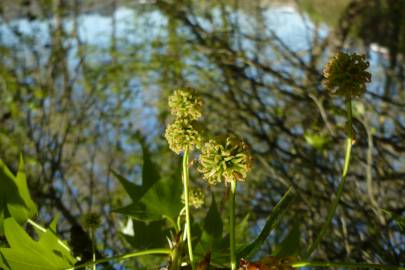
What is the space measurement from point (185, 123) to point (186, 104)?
2cm

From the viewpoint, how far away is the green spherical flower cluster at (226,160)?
339mm

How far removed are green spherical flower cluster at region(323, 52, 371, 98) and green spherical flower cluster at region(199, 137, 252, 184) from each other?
0.10 m

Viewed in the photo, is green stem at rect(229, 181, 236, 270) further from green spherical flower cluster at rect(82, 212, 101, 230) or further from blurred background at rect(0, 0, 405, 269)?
blurred background at rect(0, 0, 405, 269)

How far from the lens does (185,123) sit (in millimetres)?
370

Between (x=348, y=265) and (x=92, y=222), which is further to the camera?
(x=92, y=222)

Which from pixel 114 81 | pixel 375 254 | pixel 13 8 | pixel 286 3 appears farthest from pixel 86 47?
pixel 375 254

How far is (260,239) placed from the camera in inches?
13.5

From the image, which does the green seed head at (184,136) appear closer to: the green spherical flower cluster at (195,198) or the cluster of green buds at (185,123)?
the cluster of green buds at (185,123)

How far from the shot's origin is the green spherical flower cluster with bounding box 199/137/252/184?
339 millimetres

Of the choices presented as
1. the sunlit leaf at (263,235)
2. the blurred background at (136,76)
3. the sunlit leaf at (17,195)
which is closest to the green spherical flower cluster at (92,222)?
the sunlit leaf at (17,195)

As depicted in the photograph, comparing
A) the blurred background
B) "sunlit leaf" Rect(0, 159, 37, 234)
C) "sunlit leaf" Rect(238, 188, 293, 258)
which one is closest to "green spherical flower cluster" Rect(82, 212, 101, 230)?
"sunlit leaf" Rect(0, 159, 37, 234)

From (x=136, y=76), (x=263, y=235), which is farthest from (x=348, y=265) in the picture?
(x=136, y=76)

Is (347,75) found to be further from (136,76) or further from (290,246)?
(136,76)

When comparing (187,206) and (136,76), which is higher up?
(136,76)
